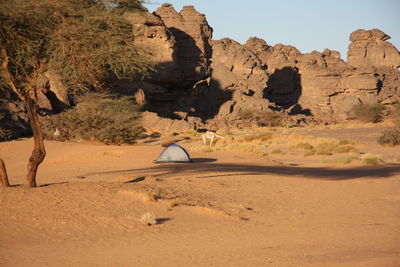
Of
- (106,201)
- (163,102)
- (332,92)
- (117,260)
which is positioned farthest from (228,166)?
(332,92)

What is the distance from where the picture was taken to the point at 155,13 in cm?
6322

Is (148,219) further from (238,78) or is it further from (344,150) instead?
(238,78)

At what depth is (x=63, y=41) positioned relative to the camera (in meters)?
10.1

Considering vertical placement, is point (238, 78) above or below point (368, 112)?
above

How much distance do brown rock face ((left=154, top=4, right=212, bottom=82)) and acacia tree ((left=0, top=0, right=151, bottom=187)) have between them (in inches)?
1948

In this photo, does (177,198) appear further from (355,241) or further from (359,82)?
(359,82)

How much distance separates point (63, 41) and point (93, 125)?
23037 millimetres

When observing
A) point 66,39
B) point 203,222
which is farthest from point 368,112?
point 66,39

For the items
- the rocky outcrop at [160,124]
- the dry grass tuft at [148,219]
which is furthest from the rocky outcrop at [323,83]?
the dry grass tuft at [148,219]

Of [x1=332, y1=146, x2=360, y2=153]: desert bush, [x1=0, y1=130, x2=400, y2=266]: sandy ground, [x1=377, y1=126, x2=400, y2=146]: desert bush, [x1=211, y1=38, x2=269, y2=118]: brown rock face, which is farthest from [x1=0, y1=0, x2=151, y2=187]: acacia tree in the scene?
[x1=211, y1=38, x2=269, y2=118]: brown rock face

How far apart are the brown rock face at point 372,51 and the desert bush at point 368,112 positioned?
18.1 meters

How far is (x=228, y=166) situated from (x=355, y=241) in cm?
1228

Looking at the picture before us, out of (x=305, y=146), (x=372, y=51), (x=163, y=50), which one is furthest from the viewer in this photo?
(x=372, y=51)

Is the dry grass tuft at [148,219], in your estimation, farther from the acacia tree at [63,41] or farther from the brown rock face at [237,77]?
the brown rock face at [237,77]
